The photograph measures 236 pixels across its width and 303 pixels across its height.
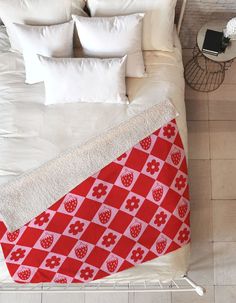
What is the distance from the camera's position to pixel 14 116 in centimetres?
195

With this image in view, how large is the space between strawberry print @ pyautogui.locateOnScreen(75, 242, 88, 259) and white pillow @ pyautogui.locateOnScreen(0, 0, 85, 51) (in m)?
1.20

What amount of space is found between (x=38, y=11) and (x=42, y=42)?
0.54ft

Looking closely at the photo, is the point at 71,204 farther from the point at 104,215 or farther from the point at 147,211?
the point at 147,211

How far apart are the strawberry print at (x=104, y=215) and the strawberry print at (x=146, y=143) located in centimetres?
38

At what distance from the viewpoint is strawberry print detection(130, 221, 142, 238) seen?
6.06 feet

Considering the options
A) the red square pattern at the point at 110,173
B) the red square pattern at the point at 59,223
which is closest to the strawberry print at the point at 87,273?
the red square pattern at the point at 59,223

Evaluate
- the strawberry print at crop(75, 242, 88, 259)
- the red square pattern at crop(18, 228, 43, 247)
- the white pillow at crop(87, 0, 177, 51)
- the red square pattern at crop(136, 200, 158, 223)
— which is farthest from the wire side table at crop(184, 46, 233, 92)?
the red square pattern at crop(18, 228, 43, 247)

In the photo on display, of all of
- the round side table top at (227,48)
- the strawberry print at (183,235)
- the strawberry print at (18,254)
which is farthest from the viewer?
the round side table top at (227,48)

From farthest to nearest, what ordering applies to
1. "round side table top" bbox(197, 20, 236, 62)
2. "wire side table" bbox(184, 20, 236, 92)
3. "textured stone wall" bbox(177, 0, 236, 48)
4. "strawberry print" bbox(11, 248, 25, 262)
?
"wire side table" bbox(184, 20, 236, 92), "textured stone wall" bbox(177, 0, 236, 48), "round side table top" bbox(197, 20, 236, 62), "strawberry print" bbox(11, 248, 25, 262)

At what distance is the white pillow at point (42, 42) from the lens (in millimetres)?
1837

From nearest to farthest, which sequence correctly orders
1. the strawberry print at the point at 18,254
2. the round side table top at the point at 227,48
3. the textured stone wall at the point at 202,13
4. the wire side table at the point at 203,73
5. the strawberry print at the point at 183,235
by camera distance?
the strawberry print at the point at 18,254 < the strawberry print at the point at 183,235 < the round side table top at the point at 227,48 < the textured stone wall at the point at 202,13 < the wire side table at the point at 203,73

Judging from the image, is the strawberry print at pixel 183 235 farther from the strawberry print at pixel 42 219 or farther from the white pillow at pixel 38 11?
the white pillow at pixel 38 11

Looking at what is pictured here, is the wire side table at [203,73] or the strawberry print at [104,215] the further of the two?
the wire side table at [203,73]

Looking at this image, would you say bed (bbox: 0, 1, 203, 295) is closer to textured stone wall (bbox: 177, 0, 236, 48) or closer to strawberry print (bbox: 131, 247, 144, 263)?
strawberry print (bbox: 131, 247, 144, 263)
